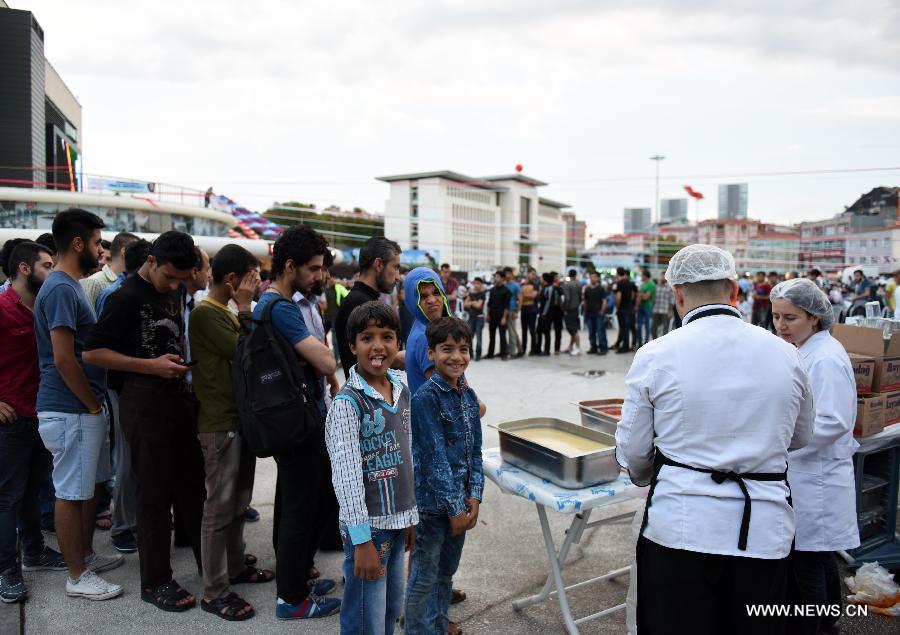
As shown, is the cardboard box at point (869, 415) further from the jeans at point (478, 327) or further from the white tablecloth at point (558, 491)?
the jeans at point (478, 327)

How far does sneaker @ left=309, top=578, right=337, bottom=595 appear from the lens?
3250 mm

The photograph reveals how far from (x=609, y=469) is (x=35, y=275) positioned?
342 centimetres

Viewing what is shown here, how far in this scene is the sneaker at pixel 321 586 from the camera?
3250 mm

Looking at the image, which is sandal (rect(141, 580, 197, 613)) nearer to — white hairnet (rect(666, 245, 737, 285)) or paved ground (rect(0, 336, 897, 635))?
paved ground (rect(0, 336, 897, 635))

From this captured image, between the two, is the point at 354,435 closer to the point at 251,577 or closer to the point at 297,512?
the point at 297,512

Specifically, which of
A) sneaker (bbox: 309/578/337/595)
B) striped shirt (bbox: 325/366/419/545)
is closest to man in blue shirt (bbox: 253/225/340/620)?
sneaker (bbox: 309/578/337/595)

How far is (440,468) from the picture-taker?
2447 millimetres

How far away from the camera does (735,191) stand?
161125mm

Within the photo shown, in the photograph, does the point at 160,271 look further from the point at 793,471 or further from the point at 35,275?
the point at 793,471

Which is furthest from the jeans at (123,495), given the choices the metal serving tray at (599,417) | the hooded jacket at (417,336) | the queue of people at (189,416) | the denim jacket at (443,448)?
the metal serving tray at (599,417)

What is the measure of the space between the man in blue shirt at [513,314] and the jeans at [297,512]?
946cm

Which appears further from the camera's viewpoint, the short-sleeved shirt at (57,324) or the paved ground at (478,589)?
the short-sleeved shirt at (57,324)

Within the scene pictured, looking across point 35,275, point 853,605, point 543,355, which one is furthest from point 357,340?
point 543,355

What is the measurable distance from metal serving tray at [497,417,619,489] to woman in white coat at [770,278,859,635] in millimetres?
841
